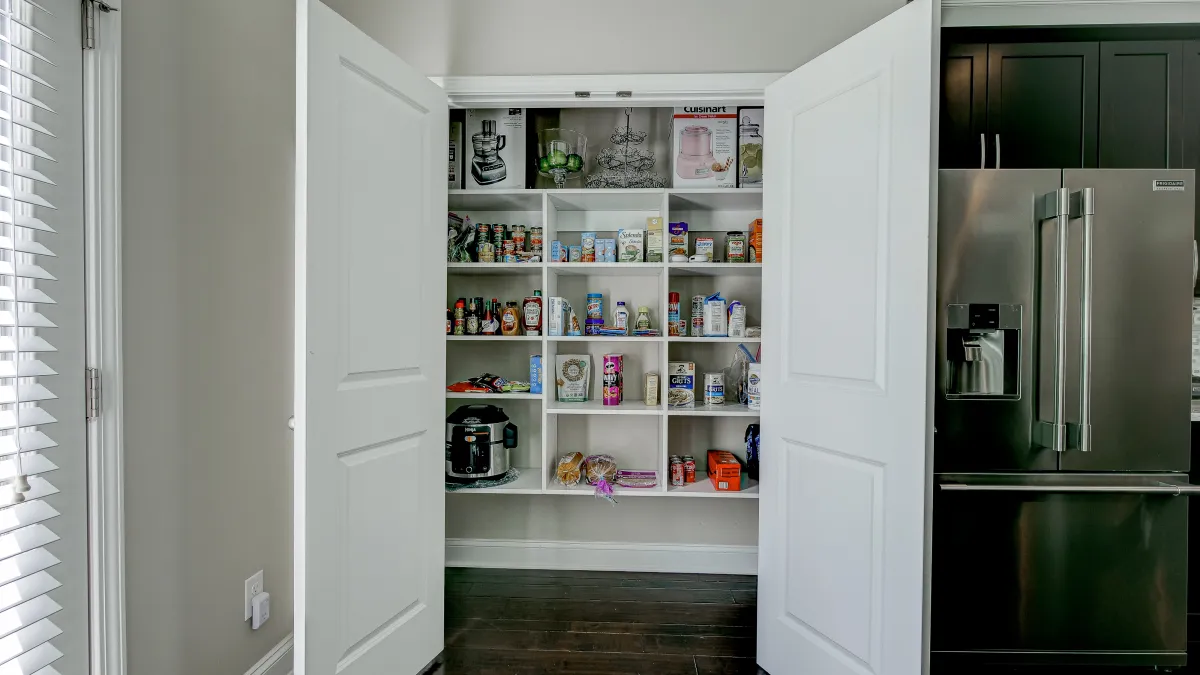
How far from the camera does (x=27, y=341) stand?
3.28 feet

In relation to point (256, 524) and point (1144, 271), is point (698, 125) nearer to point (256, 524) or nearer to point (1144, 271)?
point (1144, 271)

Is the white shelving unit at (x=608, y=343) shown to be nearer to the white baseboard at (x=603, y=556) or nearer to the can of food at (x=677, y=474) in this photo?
the can of food at (x=677, y=474)

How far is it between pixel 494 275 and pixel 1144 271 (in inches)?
99.7

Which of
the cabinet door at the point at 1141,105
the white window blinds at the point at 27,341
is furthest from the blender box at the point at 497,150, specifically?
the cabinet door at the point at 1141,105

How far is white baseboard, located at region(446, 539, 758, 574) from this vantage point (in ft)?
8.80

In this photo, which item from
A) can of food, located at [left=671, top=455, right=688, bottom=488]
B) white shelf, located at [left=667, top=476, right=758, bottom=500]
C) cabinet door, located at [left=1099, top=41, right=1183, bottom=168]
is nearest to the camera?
cabinet door, located at [left=1099, top=41, right=1183, bottom=168]

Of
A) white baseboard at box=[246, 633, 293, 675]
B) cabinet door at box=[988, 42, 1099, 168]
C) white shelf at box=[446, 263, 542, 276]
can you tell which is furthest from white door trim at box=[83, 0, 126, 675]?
cabinet door at box=[988, 42, 1099, 168]

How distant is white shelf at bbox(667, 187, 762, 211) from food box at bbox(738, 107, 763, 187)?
0.25ft

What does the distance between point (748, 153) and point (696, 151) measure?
0.24m

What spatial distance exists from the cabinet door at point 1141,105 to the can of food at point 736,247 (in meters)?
1.36

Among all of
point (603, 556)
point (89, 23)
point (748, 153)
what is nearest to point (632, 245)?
point (748, 153)

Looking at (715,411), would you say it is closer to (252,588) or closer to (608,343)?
(608,343)

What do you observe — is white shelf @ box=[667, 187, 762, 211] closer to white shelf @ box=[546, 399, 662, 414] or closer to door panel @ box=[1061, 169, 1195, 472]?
white shelf @ box=[546, 399, 662, 414]

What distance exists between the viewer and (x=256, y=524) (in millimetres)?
1636
